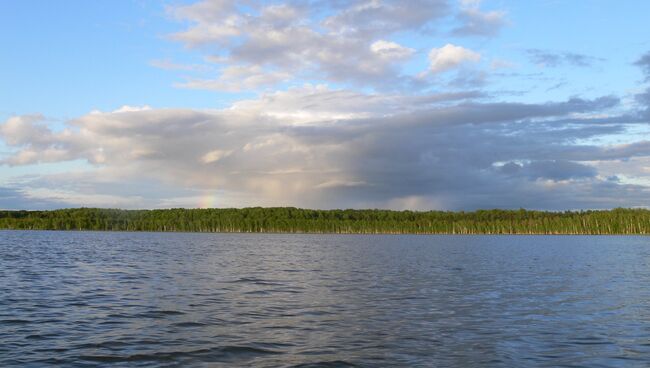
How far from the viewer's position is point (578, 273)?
54688mm

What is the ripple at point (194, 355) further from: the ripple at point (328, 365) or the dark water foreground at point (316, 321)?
the ripple at point (328, 365)

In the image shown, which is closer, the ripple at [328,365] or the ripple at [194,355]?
the ripple at [328,365]

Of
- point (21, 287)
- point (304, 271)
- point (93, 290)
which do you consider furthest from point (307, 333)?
point (304, 271)

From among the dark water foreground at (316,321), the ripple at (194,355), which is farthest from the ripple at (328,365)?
the ripple at (194,355)

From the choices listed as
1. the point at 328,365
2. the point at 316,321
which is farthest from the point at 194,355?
the point at 316,321

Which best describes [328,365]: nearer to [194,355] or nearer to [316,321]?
[194,355]

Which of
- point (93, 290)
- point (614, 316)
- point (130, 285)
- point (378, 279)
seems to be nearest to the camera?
point (614, 316)

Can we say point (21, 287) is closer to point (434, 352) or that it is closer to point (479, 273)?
point (434, 352)

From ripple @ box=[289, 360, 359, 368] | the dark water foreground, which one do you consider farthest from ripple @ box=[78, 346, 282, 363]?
ripple @ box=[289, 360, 359, 368]

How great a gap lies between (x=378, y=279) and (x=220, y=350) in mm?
27923

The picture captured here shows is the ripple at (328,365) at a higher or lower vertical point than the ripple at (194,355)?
lower

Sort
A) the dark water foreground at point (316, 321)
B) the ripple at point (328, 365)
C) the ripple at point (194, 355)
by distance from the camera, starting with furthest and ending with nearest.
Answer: the dark water foreground at point (316, 321) → the ripple at point (194, 355) → the ripple at point (328, 365)

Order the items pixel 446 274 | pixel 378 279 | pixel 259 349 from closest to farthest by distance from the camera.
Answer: pixel 259 349, pixel 378 279, pixel 446 274

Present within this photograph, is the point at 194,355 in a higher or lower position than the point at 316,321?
higher
